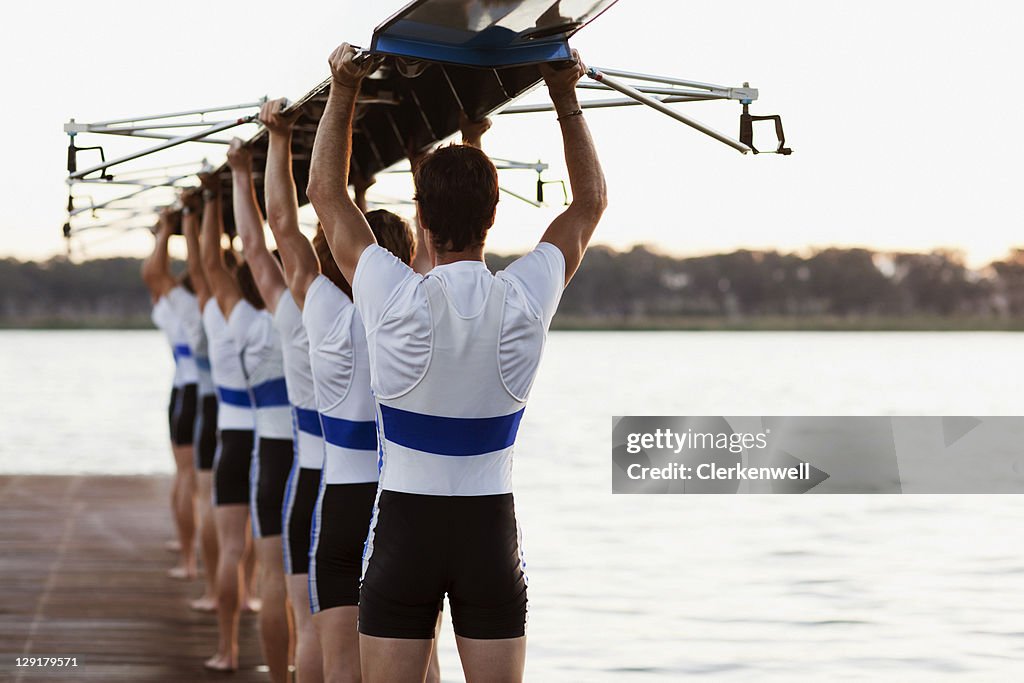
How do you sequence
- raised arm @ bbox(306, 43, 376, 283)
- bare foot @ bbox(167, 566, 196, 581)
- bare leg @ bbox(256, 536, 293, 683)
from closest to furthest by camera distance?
1. raised arm @ bbox(306, 43, 376, 283)
2. bare leg @ bbox(256, 536, 293, 683)
3. bare foot @ bbox(167, 566, 196, 581)

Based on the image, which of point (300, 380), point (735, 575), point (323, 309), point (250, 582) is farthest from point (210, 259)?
point (735, 575)

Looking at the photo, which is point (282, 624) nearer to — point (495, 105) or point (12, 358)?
point (495, 105)

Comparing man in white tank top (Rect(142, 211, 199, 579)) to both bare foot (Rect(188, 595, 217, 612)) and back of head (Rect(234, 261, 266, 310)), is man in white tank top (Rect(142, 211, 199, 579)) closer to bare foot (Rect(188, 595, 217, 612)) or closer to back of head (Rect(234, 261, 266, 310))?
bare foot (Rect(188, 595, 217, 612))

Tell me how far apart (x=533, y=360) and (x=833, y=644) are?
486 centimetres

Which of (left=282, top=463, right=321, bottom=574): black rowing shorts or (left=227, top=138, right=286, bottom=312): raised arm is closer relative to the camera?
(left=282, top=463, right=321, bottom=574): black rowing shorts

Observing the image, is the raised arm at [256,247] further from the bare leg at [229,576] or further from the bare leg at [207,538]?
the bare leg at [207,538]

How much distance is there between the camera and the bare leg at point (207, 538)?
691 cm

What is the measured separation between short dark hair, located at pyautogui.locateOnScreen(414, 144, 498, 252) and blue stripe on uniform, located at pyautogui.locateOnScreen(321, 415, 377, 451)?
999mm

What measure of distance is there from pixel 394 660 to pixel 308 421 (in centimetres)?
158

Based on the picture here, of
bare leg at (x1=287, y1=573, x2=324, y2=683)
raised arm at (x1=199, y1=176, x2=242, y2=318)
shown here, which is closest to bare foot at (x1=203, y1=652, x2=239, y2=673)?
raised arm at (x1=199, y1=176, x2=242, y2=318)

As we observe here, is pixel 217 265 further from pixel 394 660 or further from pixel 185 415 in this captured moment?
pixel 394 660

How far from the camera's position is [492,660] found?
2822 millimetres

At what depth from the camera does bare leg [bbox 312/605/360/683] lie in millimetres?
3691

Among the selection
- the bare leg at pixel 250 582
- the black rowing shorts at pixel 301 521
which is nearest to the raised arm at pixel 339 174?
the black rowing shorts at pixel 301 521
